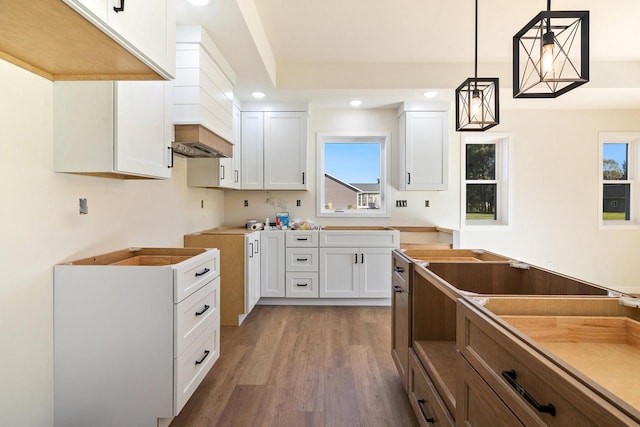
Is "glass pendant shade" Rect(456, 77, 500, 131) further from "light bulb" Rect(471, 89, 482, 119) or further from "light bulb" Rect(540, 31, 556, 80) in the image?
"light bulb" Rect(540, 31, 556, 80)

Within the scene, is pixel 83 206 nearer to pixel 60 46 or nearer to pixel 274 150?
pixel 60 46

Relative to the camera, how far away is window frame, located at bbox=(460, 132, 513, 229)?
171 inches

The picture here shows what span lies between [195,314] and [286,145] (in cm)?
258

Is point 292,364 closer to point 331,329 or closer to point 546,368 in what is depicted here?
point 331,329

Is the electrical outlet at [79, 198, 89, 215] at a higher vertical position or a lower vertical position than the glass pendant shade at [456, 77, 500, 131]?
lower

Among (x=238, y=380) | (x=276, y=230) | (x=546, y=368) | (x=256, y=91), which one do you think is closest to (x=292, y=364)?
(x=238, y=380)

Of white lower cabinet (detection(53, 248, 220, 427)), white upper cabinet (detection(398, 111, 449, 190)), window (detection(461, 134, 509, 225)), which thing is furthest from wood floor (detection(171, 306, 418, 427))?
window (detection(461, 134, 509, 225))

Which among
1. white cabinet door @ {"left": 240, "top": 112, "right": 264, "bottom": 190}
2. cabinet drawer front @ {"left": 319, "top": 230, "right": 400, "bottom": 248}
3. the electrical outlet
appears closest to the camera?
the electrical outlet

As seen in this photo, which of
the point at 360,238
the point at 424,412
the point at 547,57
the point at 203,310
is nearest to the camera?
the point at 547,57

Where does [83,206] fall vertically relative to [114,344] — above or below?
above

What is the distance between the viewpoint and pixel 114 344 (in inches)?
62.9

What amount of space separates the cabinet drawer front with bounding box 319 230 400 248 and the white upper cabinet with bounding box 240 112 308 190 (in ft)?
2.31

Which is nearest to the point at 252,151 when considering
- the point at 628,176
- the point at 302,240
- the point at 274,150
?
the point at 274,150

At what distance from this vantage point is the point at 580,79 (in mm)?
1392
